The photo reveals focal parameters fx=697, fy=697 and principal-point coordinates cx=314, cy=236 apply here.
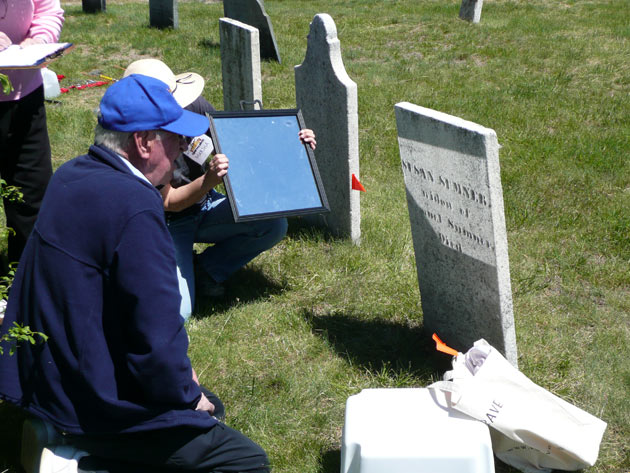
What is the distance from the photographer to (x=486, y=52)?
940 cm

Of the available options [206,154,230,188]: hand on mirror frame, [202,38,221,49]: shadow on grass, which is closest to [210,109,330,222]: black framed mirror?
[206,154,230,188]: hand on mirror frame

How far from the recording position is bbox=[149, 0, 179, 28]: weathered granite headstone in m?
11.2

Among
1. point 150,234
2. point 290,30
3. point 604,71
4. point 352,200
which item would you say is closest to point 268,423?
point 150,234

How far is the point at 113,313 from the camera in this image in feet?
7.46

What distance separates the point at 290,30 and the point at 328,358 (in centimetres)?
826

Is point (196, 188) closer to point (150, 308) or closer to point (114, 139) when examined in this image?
point (114, 139)

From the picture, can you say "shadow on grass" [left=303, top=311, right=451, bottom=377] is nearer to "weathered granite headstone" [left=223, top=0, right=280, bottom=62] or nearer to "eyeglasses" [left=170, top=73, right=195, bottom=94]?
"eyeglasses" [left=170, top=73, right=195, bottom=94]

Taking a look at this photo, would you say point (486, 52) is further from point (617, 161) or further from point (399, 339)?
point (399, 339)

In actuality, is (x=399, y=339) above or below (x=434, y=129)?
below

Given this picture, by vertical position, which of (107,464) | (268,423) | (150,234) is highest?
(150,234)

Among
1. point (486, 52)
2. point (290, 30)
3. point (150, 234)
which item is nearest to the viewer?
point (150, 234)

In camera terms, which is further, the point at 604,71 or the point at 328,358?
the point at 604,71

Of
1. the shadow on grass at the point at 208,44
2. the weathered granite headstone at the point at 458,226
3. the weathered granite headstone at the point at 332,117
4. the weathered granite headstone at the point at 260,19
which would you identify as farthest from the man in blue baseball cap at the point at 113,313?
the shadow on grass at the point at 208,44

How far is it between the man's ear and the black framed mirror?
140 cm
